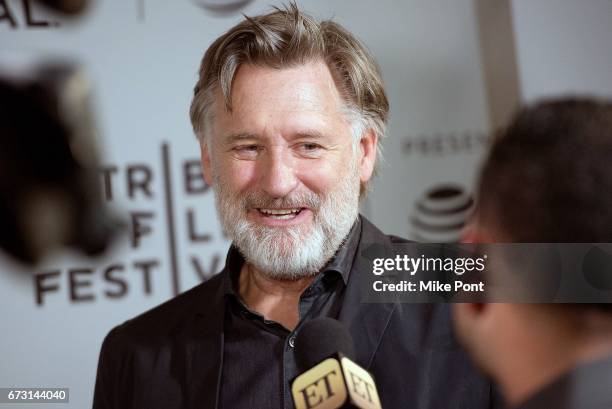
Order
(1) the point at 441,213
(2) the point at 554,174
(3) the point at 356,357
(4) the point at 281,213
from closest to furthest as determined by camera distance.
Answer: (2) the point at 554,174 → (3) the point at 356,357 → (4) the point at 281,213 → (1) the point at 441,213

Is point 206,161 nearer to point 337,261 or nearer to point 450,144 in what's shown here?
point 337,261

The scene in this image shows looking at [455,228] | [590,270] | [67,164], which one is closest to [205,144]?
[67,164]

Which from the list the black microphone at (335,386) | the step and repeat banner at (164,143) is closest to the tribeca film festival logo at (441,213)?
the step and repeat banner at (164,143)

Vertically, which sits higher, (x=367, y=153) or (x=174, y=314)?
(x=367, y=153)

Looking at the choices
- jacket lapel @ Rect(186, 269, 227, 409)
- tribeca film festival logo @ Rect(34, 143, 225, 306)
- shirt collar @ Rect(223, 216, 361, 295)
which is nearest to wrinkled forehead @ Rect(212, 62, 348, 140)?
shirt collar @ Rect(223, 216, 361, 295)

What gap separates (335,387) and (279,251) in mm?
635

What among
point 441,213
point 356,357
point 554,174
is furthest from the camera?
point 441,213

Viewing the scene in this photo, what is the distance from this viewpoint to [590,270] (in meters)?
1.33

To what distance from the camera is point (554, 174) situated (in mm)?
770

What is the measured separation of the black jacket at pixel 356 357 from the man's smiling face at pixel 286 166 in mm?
97

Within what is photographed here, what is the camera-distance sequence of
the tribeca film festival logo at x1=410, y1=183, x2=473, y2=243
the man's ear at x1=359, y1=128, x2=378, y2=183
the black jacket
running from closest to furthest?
the black jacket → the man's ear at x1=359, y1=128, x2=378, y2=183 → the tribeca film festival logo at x1=410, y1=183, x2=473, y2=243

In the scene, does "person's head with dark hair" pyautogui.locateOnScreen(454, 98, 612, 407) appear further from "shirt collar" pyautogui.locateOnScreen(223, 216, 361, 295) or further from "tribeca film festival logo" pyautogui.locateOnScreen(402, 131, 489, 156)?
"tribeca film festival logo" pyautogui.locateOnScreen(402, 131, 489, 156)

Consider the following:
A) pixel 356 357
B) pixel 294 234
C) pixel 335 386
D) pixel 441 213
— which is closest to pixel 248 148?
pixel 294 234

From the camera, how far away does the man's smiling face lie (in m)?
1.43
